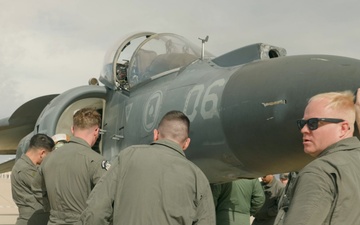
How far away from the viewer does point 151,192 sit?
136 inches

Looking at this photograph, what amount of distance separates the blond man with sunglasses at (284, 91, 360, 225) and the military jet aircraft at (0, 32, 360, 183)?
1618 millimetres

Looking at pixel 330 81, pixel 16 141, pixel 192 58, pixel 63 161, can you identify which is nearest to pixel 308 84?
pixel 330 81

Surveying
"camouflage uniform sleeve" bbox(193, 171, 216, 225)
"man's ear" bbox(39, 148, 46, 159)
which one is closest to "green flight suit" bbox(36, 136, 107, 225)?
"camouflage uniform sleeve" bbox(193, 171, 216, 225)

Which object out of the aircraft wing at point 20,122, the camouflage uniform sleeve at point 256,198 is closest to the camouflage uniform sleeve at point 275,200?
the camouflage uniform sleeve at point 256,198

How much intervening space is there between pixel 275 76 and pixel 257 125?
1.48 ft

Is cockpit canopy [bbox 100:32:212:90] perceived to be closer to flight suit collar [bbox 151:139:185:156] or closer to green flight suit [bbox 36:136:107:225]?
green flight suit [bbox 36:136:107:225]

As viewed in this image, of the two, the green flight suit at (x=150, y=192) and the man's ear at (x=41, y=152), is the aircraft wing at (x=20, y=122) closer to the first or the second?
the man's ear at (x=41, y=152)

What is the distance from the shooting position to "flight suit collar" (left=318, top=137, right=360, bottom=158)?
8.89 feet

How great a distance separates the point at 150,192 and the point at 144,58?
4057 millimetres

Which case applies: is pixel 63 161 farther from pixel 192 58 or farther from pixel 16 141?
pixel 16 141

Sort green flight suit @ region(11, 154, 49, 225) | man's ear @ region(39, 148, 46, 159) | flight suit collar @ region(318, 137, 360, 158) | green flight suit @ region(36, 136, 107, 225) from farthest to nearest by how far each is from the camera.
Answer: man's ear @ region(39, 148, 46, 159), green flight suit @ region(11, 154, 49, 225), green flight suit @ region(36, 136, 107, 225), flight suit collar @ region(318, 137, 360, 158)

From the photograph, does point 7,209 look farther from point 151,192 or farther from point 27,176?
point 151,192

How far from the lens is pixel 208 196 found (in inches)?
145

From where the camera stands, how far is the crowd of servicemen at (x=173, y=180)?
2529mm
